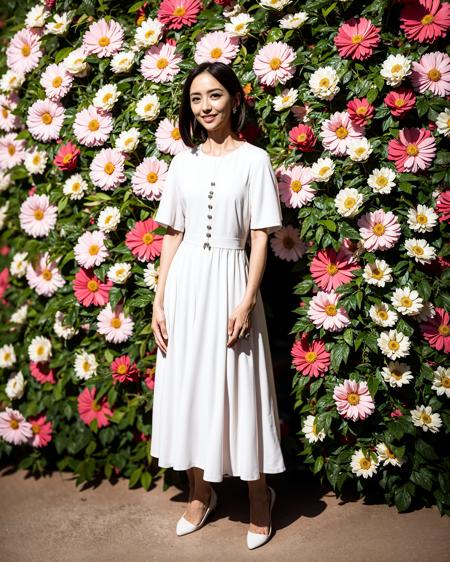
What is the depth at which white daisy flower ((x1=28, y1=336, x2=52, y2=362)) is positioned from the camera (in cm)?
306

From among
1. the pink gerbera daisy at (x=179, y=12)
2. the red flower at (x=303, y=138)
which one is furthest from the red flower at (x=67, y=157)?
the red flower at (x=303, y=138)

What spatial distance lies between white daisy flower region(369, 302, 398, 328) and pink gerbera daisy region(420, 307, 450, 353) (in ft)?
0.46

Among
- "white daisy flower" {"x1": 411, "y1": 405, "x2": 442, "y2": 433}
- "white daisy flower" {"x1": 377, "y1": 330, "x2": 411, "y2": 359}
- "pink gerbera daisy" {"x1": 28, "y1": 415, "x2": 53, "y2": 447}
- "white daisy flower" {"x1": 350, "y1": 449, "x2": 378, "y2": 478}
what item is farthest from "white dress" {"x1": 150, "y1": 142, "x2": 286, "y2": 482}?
"pink gerbera daisy" {"x1": 28, "y1": 415, "x2": 53, "y2": 447}

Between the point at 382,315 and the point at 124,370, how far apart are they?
1180 millimetres

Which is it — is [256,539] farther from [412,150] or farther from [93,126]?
[93,126]

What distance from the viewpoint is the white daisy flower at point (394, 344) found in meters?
2.43

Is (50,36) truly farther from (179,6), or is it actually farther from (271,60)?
(271,60)

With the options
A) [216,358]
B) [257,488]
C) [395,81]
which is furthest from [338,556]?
[395,81]

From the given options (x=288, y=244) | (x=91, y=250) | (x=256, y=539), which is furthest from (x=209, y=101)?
(x=256, y=539)

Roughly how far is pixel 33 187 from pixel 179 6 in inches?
44.7

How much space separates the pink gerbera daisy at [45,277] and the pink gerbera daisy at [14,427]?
65 centimetres

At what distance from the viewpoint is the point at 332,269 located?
2.54 metres

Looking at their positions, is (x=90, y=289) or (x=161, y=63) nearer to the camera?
(x=161, y=63)

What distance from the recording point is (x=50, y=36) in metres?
2.88
